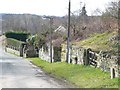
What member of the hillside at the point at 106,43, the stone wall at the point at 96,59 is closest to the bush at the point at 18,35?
the hillside at the point at 106,43

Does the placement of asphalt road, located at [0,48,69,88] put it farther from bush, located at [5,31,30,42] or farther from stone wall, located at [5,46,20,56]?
bush, located at [5,31,30,42]

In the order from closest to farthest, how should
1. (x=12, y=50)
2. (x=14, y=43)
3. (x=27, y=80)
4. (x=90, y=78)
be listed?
(x=90, y=78) → (x=27, y=80) → (x=14, y=43) → (x=12, y=50)

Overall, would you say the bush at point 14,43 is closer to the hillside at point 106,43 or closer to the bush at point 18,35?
the bush at point 18,35

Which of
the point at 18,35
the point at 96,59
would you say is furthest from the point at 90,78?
the point at 18,35

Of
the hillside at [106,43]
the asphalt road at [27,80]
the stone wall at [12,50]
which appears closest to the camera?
the asphalt road at [27,80]

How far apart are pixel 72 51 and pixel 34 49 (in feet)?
100

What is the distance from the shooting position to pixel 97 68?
84.1 ft

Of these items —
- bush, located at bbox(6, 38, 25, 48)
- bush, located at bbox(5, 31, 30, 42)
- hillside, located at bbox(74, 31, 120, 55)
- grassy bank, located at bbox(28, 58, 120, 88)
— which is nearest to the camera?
grassy bank, located at bbox(28, 58, 120, 88)

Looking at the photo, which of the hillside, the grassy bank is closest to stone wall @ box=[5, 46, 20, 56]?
the hillside

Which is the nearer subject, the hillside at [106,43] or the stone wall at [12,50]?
the hillside at [106,43]

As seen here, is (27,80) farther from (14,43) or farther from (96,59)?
(14,43)

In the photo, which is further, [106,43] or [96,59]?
[106,43]

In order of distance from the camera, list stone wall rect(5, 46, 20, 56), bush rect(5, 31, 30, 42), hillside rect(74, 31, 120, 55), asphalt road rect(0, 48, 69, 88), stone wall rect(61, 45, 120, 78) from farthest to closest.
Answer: bush rect(5, 31, 30, 42) → stone wall rect(5, 46, 20, 56) → hillside rect(74, 31, 120, 55) → asphalt road rect(0, 48, 69, 88) → stone wall rect(61, 45, 120, 78)

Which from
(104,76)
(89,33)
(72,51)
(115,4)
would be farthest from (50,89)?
(89,33)
